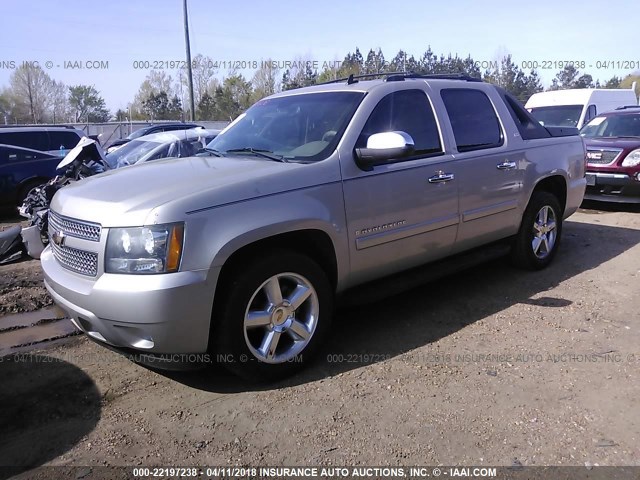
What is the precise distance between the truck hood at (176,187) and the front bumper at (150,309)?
334mm

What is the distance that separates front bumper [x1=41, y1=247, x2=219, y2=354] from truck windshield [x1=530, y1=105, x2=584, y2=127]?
12.8m

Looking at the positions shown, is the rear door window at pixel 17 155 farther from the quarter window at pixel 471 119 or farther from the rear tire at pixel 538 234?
the rear tire at pixel 538 234

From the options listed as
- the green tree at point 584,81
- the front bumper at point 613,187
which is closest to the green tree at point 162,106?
the green tree at point 584,81

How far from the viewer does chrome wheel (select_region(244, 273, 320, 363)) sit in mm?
3260

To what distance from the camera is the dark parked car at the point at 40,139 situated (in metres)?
12.8

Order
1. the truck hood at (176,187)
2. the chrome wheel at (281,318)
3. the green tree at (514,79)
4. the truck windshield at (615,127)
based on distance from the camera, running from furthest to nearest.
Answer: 1. the green tree at (514,79)
2. the truck windshield at (615,127)
3. the chrome wheel at (281,318)
4. the truck hood at (176,187)

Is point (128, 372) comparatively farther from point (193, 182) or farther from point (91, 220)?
point (193, 182)

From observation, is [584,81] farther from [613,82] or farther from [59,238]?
[59,238]

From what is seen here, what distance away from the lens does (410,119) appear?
4191mm

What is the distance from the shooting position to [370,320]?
443cm

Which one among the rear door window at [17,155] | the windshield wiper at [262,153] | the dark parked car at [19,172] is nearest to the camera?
the windshield wiper at [262,153]

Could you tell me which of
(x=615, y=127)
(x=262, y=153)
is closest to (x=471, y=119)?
(x=262, y=153)

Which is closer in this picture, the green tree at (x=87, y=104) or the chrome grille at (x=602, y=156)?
the chrome grille at (x=602, y=156)

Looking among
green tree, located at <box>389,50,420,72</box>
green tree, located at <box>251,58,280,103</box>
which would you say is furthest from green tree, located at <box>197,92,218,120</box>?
green tree, located at <box>389,50,420,72</box>
